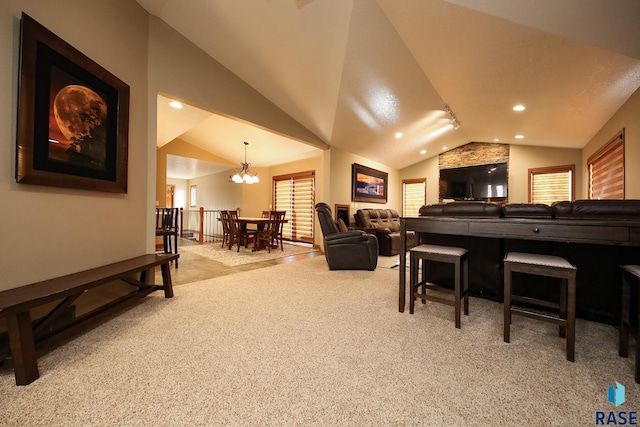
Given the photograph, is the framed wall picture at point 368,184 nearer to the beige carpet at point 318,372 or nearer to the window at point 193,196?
the beige carpet at point 318,372

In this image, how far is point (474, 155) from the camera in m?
7.07

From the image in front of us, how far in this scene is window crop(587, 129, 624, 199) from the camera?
343 centimetres

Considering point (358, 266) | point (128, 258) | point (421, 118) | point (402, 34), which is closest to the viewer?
point (128, 258)

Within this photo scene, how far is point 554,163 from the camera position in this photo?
5914 mm

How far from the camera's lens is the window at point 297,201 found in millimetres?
7031

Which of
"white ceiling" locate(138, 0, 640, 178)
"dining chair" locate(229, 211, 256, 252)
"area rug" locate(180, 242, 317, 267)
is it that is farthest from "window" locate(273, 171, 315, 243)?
"white ceiling" locate(138, 0, 640, 178)

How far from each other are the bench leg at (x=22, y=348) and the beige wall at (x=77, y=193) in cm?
42

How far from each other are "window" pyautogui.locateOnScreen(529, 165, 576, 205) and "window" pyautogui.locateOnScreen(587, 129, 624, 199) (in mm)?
838

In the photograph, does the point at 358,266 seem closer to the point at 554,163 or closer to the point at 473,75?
the point at 473,75

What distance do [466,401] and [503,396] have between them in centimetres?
21

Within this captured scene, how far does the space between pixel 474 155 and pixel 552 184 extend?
1952mm

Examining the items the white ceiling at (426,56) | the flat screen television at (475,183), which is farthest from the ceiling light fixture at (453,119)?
the flat screen television at (475,183)

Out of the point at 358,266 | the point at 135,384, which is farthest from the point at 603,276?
the point at 135,384

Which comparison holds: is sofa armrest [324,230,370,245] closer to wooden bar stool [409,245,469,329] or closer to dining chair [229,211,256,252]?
wooden bar stool [409,245,469,329]
